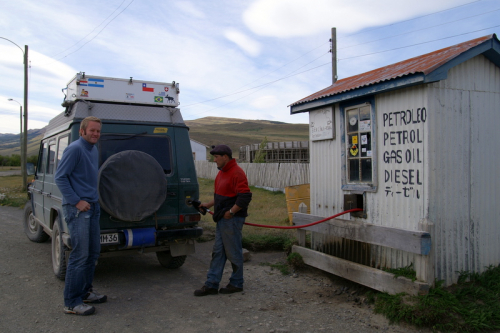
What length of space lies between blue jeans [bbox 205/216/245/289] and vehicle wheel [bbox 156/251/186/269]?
1248 mm

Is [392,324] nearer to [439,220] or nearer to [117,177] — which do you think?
[439,220]

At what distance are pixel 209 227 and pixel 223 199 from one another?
4.80 metres

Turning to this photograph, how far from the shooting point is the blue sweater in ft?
13.9

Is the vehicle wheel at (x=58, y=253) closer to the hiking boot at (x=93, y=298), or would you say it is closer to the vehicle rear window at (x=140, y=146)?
the hiking boot at (x=93, y=298)

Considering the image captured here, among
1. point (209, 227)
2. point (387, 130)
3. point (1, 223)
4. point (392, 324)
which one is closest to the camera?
point (392, 324)

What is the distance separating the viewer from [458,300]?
410 centimetres

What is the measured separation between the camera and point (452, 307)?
3.86 m

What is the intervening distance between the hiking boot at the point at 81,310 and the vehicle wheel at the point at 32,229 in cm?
425

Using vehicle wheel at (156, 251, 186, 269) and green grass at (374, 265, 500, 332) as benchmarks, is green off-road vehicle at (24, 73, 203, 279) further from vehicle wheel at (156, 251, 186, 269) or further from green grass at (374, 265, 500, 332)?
green grass at (374, 265, 500, 332)

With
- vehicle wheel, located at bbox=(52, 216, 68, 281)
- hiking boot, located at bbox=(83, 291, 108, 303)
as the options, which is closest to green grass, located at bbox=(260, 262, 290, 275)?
hiking boot, located at bbox=(83, 291, 108, 303)

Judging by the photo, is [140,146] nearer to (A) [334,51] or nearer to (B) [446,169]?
(B) [446,169]

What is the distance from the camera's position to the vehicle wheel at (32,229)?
803 cm

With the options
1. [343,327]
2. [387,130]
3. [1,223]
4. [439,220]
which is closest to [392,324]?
[343,327]

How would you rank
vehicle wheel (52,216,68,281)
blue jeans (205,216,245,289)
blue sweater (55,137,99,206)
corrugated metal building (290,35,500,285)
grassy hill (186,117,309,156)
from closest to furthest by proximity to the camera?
blue sweater (55,137,99,206) → corrugated metal building (290,35,500,285) → blue jeans (205,216,245,289) → vehicle wheel (52,216,68,281) → grassy hill (186,117,309,156)
